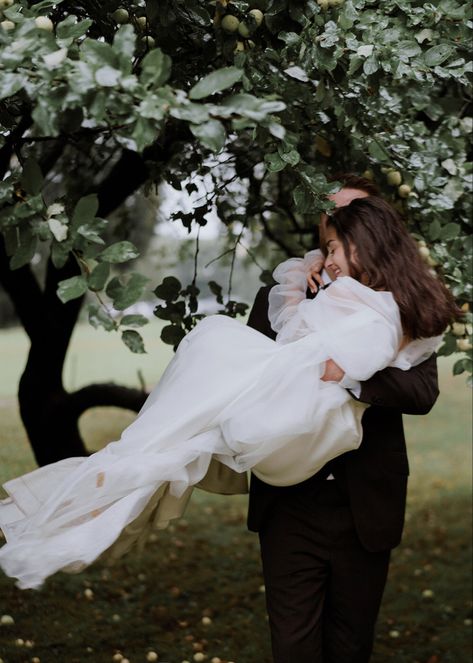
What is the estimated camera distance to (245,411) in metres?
2.57

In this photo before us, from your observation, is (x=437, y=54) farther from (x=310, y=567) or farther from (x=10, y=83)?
(x=310, y=567)

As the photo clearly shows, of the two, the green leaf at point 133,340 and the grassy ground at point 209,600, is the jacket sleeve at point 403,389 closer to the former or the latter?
the green leaf at point 133,340

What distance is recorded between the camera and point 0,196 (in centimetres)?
231

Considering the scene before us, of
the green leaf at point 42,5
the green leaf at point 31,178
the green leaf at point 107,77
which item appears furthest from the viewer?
the green leaf at point 42,5

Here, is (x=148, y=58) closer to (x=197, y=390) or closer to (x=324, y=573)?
(x=197, y=390)

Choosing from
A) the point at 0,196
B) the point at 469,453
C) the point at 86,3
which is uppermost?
the point at 86,3

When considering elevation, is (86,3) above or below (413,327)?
above

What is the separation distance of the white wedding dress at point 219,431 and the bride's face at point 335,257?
0.40 ft

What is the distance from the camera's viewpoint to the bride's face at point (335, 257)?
2.77m

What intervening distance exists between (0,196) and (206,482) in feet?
3.98

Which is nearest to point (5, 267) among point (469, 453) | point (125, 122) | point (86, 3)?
point (86, 3)

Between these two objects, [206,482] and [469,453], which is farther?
[469,453]

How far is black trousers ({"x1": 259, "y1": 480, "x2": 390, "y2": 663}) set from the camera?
2848mm

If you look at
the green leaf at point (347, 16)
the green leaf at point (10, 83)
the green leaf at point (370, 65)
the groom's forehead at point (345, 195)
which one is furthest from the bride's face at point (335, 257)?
the green leaf at point (10, 83)
